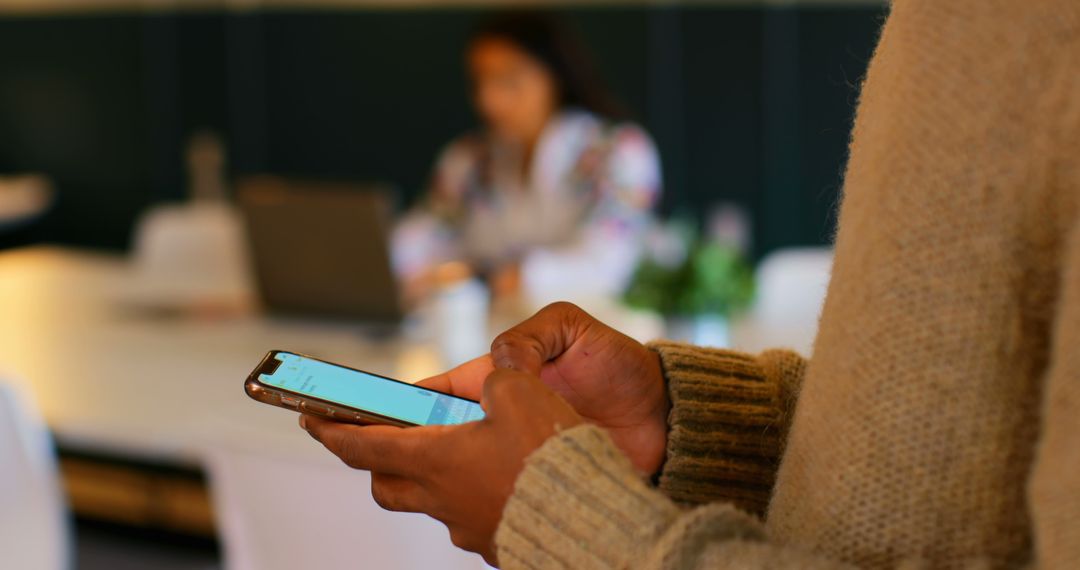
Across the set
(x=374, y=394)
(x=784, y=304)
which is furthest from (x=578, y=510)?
(x=784, y=304)

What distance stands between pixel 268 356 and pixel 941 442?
1.53 ft

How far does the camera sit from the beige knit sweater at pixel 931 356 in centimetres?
65

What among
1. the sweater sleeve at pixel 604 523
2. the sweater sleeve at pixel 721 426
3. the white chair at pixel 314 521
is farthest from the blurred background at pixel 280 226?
the sweater sleeve at pixel 604 523

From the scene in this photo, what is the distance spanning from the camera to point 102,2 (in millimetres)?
5953

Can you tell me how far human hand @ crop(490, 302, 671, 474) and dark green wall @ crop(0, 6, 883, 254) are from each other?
10.5 feet

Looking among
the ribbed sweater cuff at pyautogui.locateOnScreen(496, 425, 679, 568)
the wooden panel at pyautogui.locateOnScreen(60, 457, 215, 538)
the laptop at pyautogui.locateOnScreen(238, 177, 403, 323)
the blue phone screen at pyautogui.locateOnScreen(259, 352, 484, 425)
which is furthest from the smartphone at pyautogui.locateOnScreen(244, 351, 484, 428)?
the laptop at pyautogui.locateOnScreen(238, 177, 403, 323)

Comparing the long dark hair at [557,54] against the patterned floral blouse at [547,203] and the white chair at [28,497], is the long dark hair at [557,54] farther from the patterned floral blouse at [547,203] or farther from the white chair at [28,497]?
the white chair at [28,497]

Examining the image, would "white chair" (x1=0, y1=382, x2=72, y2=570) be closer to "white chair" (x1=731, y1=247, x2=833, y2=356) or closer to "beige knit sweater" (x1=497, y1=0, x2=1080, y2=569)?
"white chair" (x1=731, y1=247, x2=833, y2=356)

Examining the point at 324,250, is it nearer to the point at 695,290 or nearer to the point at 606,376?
the point at 695,290

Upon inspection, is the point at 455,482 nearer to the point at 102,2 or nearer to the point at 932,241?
the point at 932,241

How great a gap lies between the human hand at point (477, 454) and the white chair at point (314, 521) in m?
0.65

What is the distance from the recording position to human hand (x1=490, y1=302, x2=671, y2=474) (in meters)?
0.88

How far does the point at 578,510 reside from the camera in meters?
0.71

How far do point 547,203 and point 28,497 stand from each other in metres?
1.76
